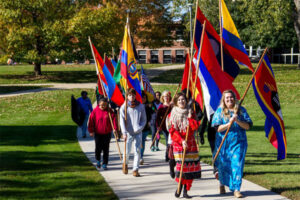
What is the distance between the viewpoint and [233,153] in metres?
6.95

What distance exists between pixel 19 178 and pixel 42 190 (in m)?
1.07

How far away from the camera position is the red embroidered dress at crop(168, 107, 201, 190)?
23.1 ft

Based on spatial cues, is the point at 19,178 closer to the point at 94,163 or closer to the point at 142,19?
the point at 94,163

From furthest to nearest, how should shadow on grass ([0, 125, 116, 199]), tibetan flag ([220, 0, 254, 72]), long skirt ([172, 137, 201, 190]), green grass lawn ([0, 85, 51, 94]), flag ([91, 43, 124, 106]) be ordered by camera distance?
1. green grass lawn ([0, 85, 51, 94])
2. flag ([91, 43, 124, 106])
3. tibetan flag ([220, 0, 254, 72])
4. shadow on grass ([0, 125, 116, 199])
5. long skirt ([172, 137, 201, 190])

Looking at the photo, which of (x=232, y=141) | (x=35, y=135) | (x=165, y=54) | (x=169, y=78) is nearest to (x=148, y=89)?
(x=35, y=135)

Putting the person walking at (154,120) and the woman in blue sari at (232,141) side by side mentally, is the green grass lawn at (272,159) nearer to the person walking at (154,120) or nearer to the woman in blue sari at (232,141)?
the woman in blue sari at (232,141)

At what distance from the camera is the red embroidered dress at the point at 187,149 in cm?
704

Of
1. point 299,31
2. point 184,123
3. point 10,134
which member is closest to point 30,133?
point 10,134

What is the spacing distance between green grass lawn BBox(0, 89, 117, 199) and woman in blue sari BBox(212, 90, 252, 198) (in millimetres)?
1814

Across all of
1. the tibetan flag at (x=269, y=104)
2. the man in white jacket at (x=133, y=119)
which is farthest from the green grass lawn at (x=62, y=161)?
the man in white jacket at (x=133, y=119)

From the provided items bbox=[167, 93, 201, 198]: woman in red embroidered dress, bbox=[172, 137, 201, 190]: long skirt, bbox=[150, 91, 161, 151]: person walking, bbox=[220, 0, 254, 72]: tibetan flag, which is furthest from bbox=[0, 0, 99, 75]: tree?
bbox=[172, 137, 201, 190]: long skirt

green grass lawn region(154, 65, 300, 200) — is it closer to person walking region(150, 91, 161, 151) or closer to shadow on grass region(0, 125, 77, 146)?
person walking region(150, 91, 161, 151)

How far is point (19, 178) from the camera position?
8492mm

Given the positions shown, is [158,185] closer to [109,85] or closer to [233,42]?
[233,42]
